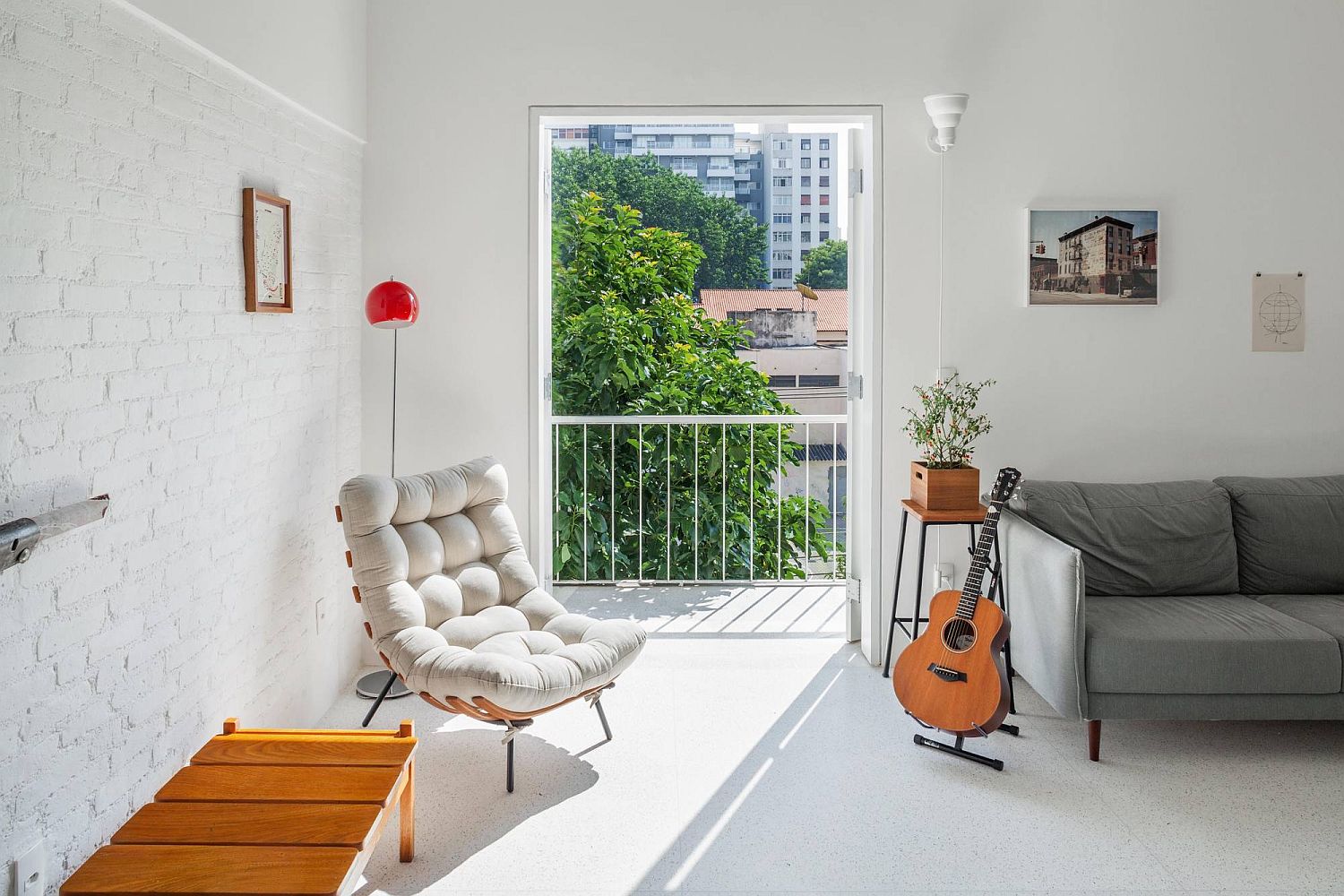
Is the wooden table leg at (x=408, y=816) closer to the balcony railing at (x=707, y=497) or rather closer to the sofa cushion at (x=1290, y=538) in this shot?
the balcony railing at (x=707, y=497)

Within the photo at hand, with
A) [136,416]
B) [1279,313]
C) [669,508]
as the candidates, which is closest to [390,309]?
[136,416]

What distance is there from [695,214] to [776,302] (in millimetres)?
554

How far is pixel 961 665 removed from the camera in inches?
123

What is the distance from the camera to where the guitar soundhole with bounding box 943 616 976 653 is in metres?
3.14

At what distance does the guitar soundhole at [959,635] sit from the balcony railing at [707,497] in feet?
5.57

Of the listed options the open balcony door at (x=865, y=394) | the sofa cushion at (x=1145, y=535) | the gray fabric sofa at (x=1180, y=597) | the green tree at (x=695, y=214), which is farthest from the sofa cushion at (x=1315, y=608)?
the green tree at (x=695, y=214)

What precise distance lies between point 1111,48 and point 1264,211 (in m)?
0.88

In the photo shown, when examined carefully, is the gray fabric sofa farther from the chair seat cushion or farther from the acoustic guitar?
the chair seat cushion

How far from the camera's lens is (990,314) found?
3.95 meters

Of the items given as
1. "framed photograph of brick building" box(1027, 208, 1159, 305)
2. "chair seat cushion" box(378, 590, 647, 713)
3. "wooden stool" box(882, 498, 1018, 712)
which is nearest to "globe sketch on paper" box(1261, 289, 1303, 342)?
"framed photograph of brick building" box(1027, 208, 1159, 305)

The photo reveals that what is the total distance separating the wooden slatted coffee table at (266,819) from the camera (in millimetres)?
1815

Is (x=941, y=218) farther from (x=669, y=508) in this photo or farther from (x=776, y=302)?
(x=669, y=508)

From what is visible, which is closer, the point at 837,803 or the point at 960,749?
the point at 837,803

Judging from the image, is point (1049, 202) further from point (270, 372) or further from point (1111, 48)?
point (270, 372)
